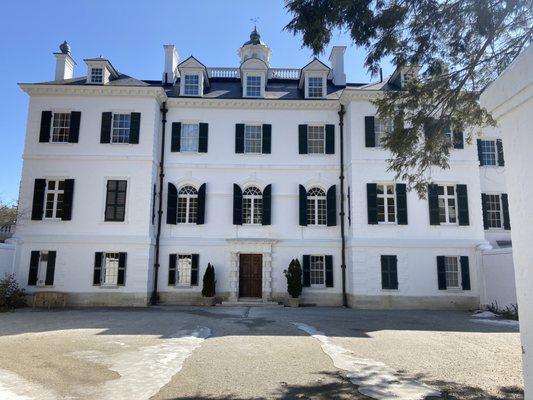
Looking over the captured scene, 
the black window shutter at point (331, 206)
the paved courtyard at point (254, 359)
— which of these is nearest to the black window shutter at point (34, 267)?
the paved courtyard at point (254, 359)

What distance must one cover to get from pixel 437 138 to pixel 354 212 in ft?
34.0

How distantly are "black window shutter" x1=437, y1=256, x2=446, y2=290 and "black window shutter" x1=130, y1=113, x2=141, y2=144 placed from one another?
15135 millimetres

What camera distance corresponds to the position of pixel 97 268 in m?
19.1

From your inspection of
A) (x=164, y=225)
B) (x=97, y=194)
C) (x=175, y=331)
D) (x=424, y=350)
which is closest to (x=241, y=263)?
(x=164, y=225)

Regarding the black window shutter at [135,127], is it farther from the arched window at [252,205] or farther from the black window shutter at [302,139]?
the black window shutter at [302,139]

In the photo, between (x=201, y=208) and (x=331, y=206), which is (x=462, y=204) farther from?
(x=201, y=208)

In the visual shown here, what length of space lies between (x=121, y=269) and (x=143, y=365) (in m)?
12.4

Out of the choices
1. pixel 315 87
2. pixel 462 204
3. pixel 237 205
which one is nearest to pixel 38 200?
pixel 237 205

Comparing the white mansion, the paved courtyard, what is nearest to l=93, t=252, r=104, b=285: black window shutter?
the white mansion

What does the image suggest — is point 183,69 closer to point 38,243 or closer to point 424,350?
point 38,243

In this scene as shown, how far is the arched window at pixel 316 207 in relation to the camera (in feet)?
67.9

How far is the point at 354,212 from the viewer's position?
19.5 m

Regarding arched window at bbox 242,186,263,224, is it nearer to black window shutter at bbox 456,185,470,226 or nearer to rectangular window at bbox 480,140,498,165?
black window shutter at bbox 456,185,470,226

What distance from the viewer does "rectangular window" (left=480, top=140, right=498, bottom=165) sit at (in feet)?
70.8
